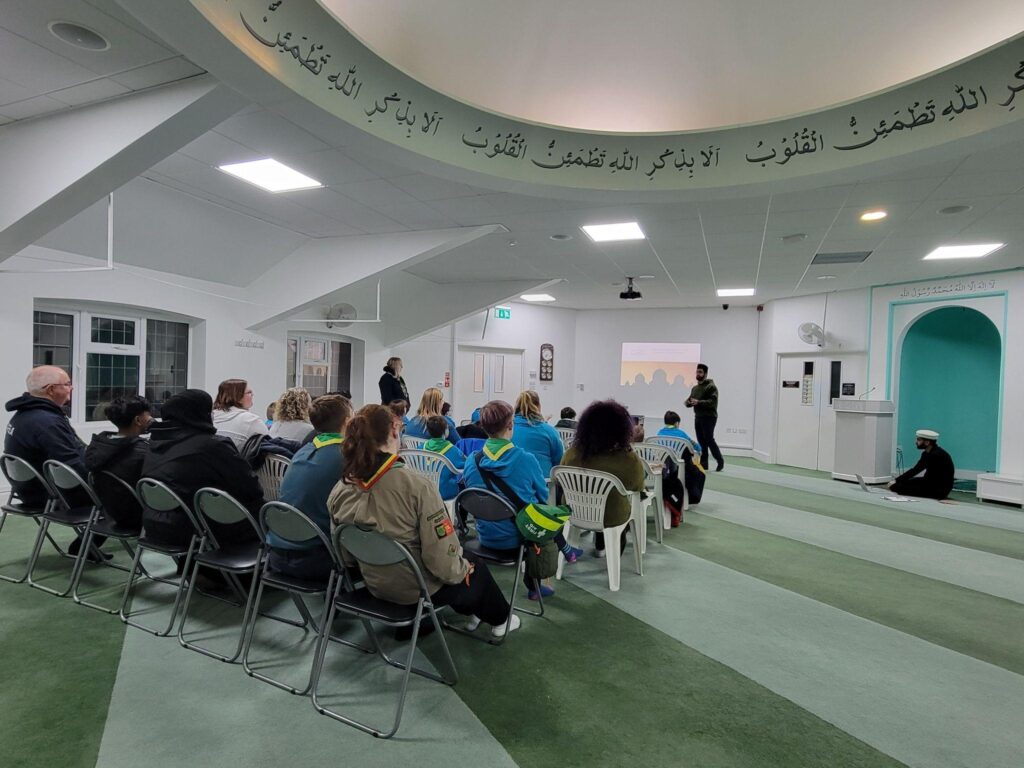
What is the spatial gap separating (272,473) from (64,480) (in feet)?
3.66

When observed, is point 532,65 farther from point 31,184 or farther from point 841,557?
point 841,557

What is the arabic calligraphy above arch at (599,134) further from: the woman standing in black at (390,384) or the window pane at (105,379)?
the window pane at (105,379)

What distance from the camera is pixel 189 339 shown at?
6285 millimetres

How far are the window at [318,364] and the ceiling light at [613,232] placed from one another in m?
4.30

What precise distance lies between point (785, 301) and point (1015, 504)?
187 inches

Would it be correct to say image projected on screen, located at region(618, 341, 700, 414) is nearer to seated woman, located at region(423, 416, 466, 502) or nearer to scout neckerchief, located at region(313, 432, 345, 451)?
seated woman, located at region(423, 416, 466, 502)

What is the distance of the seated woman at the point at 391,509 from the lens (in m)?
2.12

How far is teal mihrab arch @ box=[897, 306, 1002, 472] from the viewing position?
849 cm

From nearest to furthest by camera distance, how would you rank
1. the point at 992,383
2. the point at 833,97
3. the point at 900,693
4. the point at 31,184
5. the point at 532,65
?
the point at 900,693
the point at 31,184
the point at 833,97
the point at 532,65
the point at 992,383

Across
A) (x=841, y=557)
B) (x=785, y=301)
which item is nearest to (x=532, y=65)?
(x=841, y=557)

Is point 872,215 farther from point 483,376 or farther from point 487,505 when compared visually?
Answer: point 483,376

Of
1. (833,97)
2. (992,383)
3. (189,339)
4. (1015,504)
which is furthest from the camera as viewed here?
(992,383)

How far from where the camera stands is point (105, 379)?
5.59 meters

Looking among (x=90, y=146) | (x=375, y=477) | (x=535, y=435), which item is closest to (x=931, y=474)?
(x=535, y=435)
